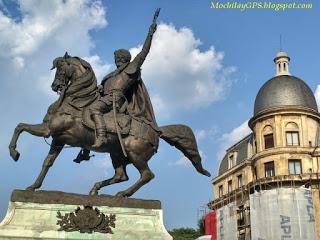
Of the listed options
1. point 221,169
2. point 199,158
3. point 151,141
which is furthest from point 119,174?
point 221,169

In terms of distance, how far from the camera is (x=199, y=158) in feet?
38.6

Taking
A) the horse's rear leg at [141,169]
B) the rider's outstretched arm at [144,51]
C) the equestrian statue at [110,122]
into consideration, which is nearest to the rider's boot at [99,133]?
the equestrian statue at [110,122]

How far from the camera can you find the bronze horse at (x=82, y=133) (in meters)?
10.3

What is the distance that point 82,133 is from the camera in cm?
1043

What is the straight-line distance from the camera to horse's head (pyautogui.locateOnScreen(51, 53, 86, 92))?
10766 millimetres

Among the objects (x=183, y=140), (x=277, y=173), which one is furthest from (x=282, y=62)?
(x=183, y=140)

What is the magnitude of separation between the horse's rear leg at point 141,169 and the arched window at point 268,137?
37.0m

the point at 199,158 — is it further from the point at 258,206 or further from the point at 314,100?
the point at 314,100

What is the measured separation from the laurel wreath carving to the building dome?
38840 mm

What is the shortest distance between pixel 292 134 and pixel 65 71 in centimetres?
3798

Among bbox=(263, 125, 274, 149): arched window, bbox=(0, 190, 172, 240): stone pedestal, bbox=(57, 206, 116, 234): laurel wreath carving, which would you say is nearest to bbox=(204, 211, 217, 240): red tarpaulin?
bbox=(263, 125, 274, 149): arched window

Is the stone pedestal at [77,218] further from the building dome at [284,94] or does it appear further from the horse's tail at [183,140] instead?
the building dome at [284,94]

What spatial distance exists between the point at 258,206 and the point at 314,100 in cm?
1173

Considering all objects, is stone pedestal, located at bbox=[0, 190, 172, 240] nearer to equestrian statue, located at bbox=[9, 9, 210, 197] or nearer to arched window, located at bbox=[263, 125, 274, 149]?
equestrian statue, located at bbox=[9, 9, 210, 197]
